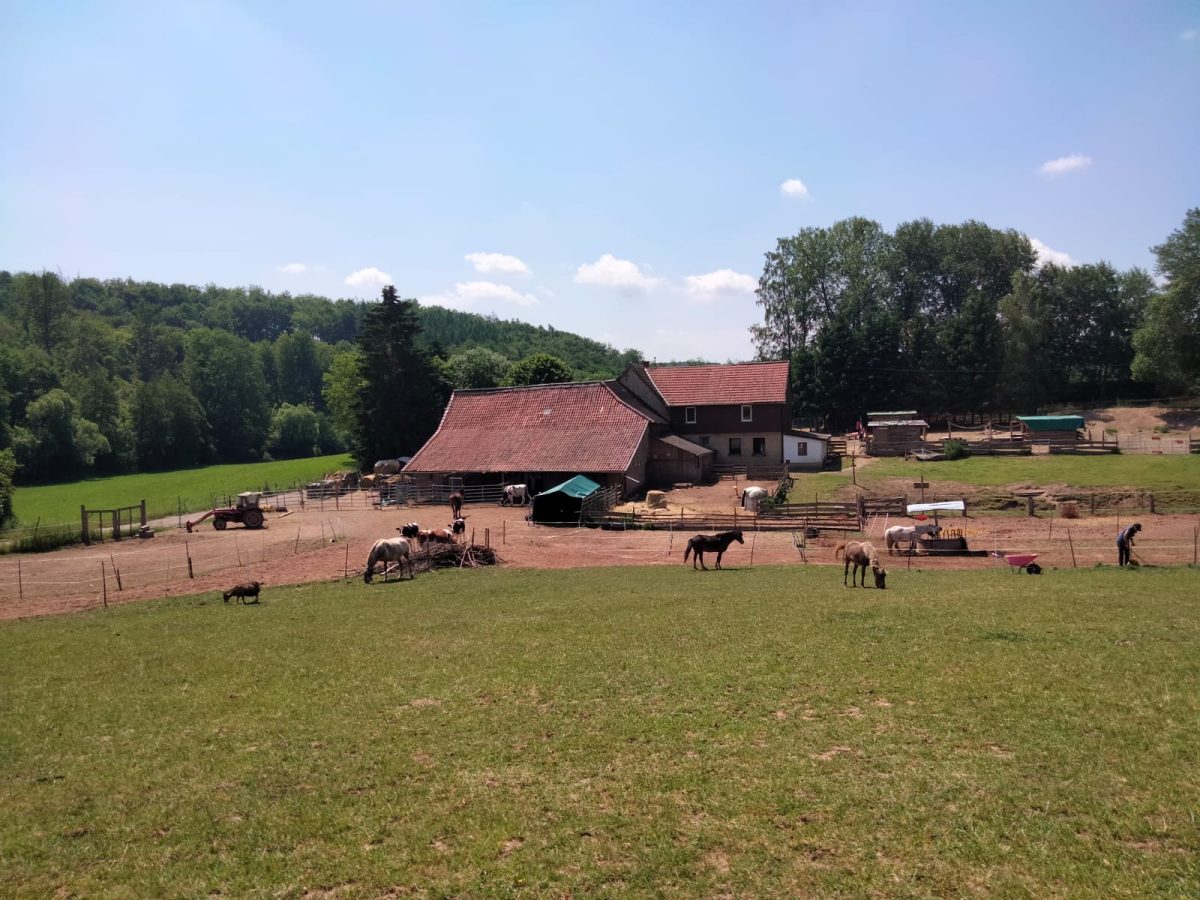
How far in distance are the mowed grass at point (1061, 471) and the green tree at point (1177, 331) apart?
2568cm

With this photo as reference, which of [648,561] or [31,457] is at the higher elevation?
[31,457]

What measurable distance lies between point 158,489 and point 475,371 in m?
33.7

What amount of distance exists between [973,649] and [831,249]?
274ft

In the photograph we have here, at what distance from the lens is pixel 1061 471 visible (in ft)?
154

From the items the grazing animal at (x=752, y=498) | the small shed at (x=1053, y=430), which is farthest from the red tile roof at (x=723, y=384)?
the small shed at (x=1053, y=430)

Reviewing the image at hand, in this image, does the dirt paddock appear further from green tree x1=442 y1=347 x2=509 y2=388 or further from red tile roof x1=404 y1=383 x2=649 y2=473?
green tree x1=442 y1=347 x2=509 y2=388

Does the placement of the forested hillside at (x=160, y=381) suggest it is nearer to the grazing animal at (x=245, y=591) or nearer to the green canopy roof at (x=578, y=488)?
the green canopy roof at (x=578, y=488)

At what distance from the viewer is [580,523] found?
3881 cm

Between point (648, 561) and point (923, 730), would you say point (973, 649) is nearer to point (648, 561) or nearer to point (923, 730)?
point (923, 730)

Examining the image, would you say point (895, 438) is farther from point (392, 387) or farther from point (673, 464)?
point (392, 387)

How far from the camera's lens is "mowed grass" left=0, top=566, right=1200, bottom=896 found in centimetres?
658

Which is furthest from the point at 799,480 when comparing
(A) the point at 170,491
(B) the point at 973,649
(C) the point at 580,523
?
(A) the point at 170,491

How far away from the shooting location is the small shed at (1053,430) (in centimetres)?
5544

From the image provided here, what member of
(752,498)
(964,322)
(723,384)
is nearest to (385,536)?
(752,498)
